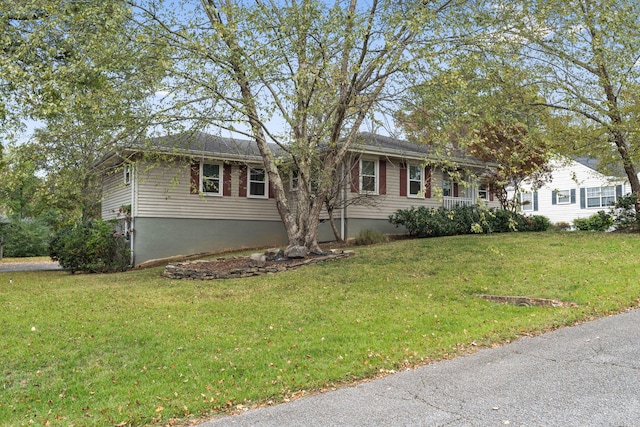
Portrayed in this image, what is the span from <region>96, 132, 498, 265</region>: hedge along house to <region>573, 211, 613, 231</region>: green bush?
179 inches

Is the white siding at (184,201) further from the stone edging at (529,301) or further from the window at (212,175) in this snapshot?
the stone edging at (529,301)

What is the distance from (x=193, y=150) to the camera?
16781mm

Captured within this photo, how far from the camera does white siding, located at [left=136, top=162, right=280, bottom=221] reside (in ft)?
55.6

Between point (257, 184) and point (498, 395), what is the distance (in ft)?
52.0

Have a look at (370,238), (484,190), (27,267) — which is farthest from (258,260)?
(27,267)

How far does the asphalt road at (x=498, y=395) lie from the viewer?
372 centimetres

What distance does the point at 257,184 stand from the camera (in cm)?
1925

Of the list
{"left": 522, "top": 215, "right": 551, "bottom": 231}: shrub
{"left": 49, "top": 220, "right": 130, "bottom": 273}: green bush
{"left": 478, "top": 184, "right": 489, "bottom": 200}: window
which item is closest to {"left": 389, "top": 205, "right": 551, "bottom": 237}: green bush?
{"left": 522, "top": 215, "right": 551, "bottom": 231}: shrub

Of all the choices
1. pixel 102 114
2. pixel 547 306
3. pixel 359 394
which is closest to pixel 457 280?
pixel 547 306

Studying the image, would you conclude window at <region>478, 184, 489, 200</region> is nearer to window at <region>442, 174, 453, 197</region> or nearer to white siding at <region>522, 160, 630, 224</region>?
window at <region>442, 174, 453, 197</region>

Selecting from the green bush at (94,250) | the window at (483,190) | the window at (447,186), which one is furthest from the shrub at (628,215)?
the green bush at (94,250)

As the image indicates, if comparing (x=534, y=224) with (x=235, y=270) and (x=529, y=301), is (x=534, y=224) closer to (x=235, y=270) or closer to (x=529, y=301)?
(x=529, y=301)

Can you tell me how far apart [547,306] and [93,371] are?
6.59 m

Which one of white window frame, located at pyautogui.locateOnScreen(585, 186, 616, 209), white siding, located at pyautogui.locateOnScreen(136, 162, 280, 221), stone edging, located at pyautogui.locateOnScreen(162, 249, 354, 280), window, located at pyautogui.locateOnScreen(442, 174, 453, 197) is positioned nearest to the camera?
stone edging, located at pyautogui.locateOnScreen(162, 249, 354, 280)
